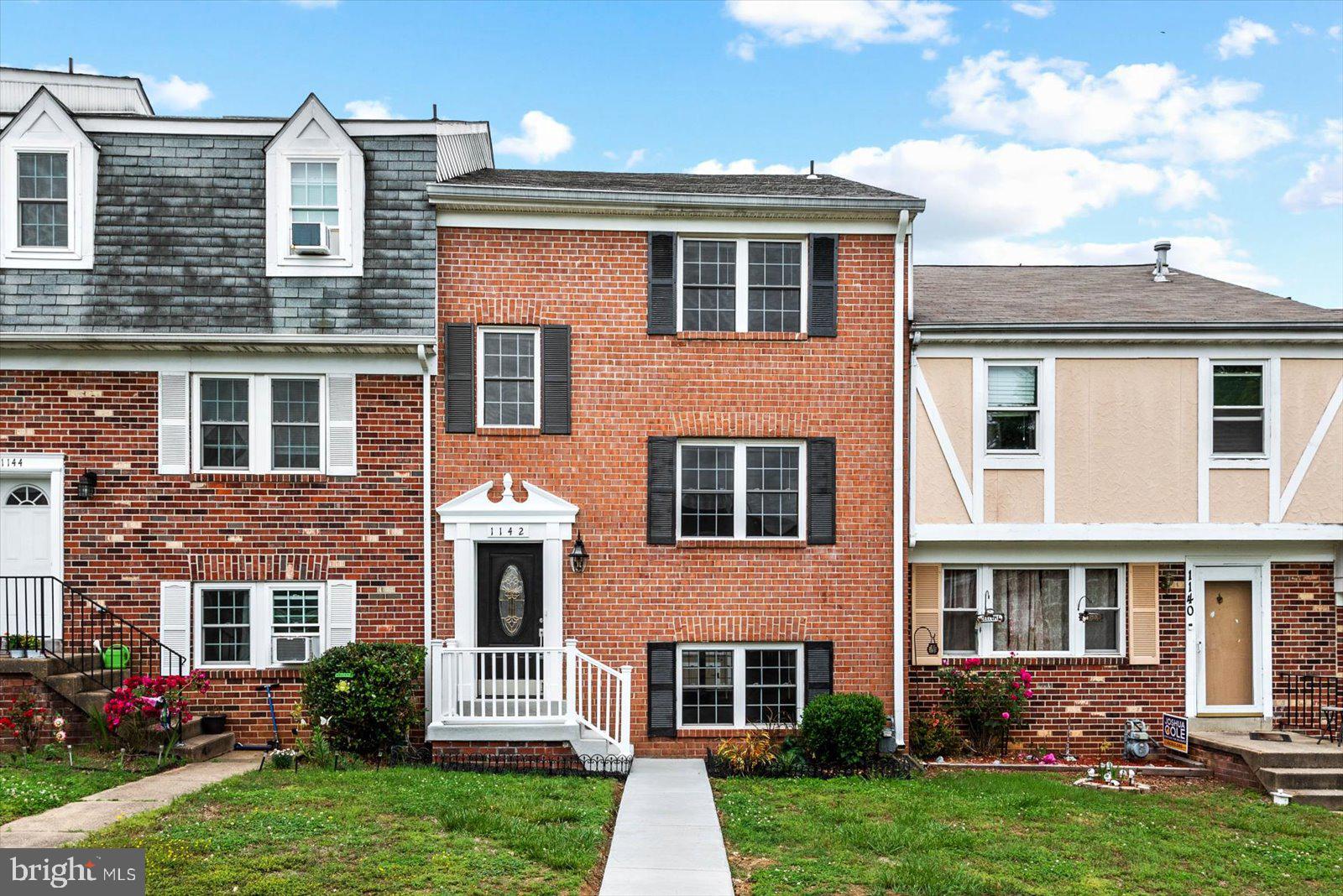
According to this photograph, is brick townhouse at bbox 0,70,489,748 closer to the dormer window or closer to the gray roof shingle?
the dormer window

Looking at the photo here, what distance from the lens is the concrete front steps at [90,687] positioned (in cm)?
1121

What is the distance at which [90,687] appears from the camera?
1152 cm

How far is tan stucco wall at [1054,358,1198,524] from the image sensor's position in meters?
13.0

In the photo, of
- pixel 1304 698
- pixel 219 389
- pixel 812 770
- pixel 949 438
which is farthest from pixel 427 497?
pixel 1304 698

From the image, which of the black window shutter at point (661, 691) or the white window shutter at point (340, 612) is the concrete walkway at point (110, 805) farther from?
the black window shutter at point (661, 691)

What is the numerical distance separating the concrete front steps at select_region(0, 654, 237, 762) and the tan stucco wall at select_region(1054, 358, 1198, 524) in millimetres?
11279

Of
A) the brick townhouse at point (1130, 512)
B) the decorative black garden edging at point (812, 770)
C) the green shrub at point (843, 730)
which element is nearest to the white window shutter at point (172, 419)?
the decorative black garden edging at point (812, 770)

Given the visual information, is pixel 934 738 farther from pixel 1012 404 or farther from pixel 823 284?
pixel 823 284

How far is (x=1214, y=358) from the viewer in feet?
42.9

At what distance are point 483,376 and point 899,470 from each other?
18.7 ft

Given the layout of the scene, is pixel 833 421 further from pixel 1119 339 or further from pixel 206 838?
pixel 206 838

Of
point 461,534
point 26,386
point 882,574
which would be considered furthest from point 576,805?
point 26,386

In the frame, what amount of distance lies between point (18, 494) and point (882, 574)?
1135cm

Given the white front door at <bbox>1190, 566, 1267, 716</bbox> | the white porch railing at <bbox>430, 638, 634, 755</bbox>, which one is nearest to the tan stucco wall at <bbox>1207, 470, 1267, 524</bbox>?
the white front door at <bbox>1190, 566, 1267, 716</bbox>
